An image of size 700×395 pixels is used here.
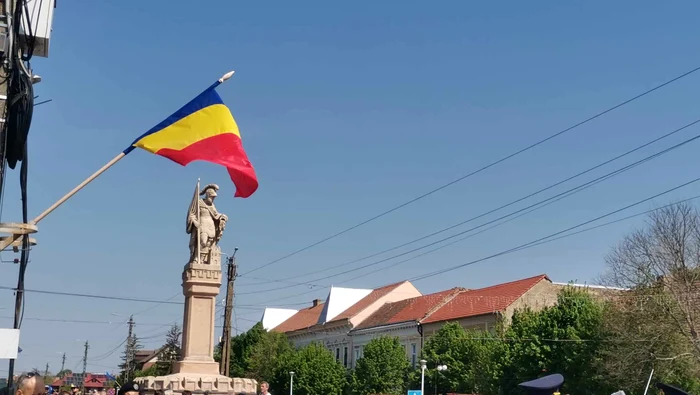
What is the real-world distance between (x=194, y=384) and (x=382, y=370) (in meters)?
40.2

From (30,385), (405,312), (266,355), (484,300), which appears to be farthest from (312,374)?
(30,385)

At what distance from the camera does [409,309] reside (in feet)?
215

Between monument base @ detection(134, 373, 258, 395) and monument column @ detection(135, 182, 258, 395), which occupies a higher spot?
monument column @ detection(135, 182, 258, 395)

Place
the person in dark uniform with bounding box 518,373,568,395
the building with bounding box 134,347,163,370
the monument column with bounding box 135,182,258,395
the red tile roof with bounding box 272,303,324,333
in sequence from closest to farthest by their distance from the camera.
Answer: the person in dark uniform with bounding box 518,373,568,395, the monument column with bounding box 135,182,258,395, the red tile roof with bounding box 272,303,324,333, the building with bounding box 134,347,163,370

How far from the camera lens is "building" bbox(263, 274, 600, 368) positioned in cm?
5503

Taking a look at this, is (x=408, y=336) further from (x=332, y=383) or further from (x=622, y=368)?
(x=622, y=368)

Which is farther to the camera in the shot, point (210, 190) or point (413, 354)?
point (413, 354)

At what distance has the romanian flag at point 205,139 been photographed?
13.4 m

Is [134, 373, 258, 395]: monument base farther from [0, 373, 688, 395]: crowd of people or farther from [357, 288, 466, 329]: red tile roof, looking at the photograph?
[357, 288, 466, 329]: red tile roof

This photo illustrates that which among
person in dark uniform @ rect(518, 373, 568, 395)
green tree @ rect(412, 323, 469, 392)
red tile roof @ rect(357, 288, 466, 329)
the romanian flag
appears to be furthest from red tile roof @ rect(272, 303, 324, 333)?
person in dark uniform @ rect(518, 373, 568, 395)

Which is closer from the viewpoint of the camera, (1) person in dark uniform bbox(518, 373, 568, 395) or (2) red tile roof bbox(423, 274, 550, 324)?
(1) person in dark uniform bbox(518, 373, 568, 395)

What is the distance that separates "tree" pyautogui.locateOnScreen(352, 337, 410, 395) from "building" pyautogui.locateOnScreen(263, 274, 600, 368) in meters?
3.02

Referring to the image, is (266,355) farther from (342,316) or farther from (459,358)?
(459,358)

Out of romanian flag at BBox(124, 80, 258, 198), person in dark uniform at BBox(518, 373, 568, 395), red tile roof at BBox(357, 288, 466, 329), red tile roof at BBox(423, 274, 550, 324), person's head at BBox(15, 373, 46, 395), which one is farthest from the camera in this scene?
red tile roof at BBox(357, 288, 466, 329)
